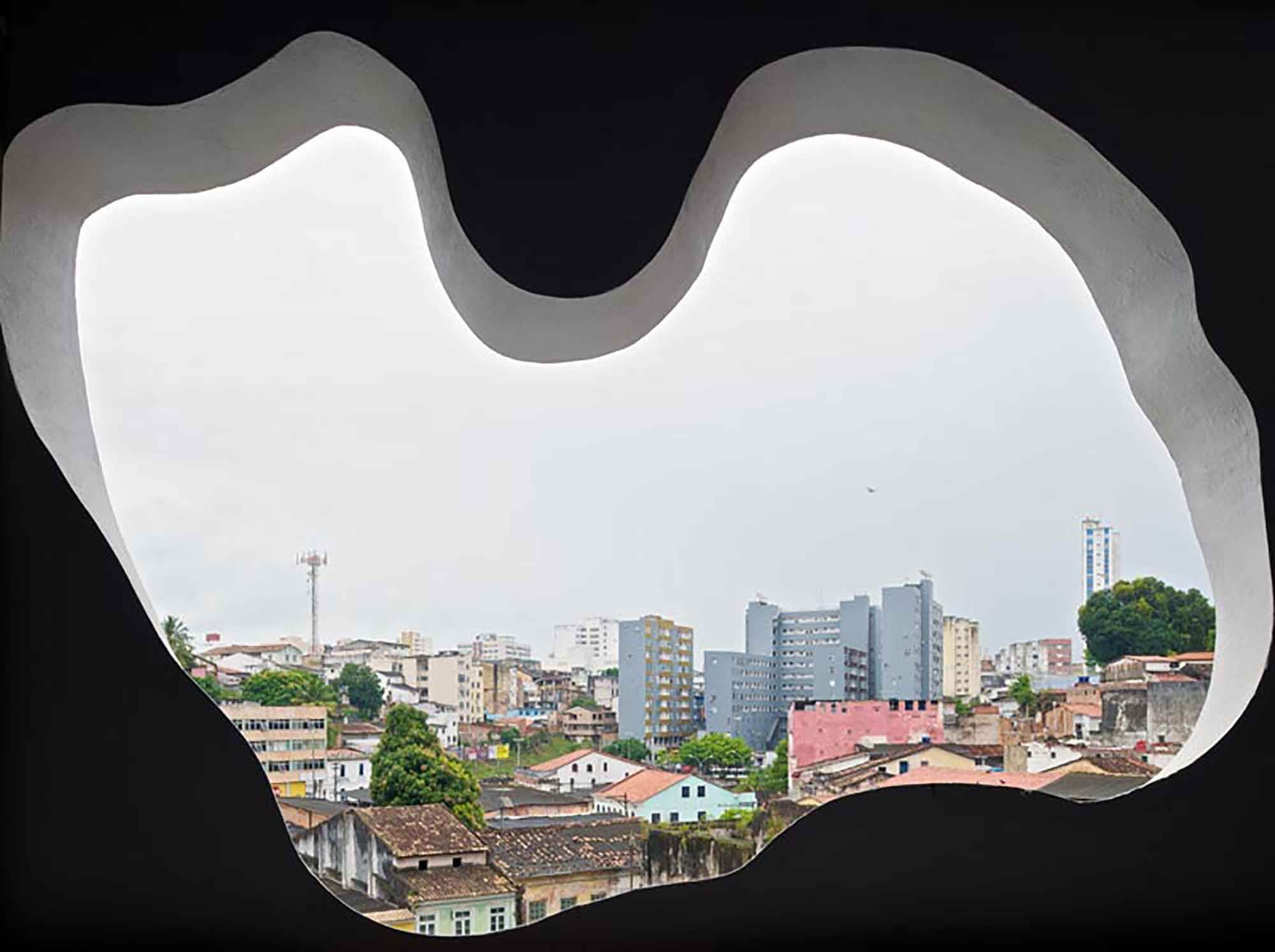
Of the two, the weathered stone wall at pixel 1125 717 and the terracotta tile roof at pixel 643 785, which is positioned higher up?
the weathered stone wall at pixel 1125 717

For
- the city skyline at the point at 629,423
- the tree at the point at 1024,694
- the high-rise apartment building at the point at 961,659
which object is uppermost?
the city skyline at the point at 629,423

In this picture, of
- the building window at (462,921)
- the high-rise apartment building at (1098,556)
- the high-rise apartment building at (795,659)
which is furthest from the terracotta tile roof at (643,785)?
the high-rise apartment building at (1098,556)

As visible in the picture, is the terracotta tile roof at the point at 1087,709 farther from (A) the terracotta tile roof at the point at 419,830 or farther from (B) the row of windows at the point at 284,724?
(B) the row of windows at the point at 284,724

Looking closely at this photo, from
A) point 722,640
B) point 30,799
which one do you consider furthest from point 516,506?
point 30,799

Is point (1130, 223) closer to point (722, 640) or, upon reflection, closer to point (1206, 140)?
point (1206, 140)

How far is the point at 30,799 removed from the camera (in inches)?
60.8

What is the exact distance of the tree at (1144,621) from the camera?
88.5 inches

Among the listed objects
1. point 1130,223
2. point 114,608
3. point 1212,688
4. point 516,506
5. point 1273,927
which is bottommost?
point 1273,927

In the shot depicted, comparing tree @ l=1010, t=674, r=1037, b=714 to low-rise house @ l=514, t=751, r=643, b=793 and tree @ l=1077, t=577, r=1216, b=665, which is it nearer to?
tree @ l=1077, t=577, r=1216, b=665

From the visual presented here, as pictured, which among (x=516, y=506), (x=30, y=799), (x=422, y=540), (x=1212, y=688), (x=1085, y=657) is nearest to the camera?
(x=30, y=799)

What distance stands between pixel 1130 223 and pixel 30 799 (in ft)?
5.64

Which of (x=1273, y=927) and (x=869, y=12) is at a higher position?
(x=869, y=12)

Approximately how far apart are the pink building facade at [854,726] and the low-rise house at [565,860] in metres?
0.38

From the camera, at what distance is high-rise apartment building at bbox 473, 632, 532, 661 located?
2312 mm
